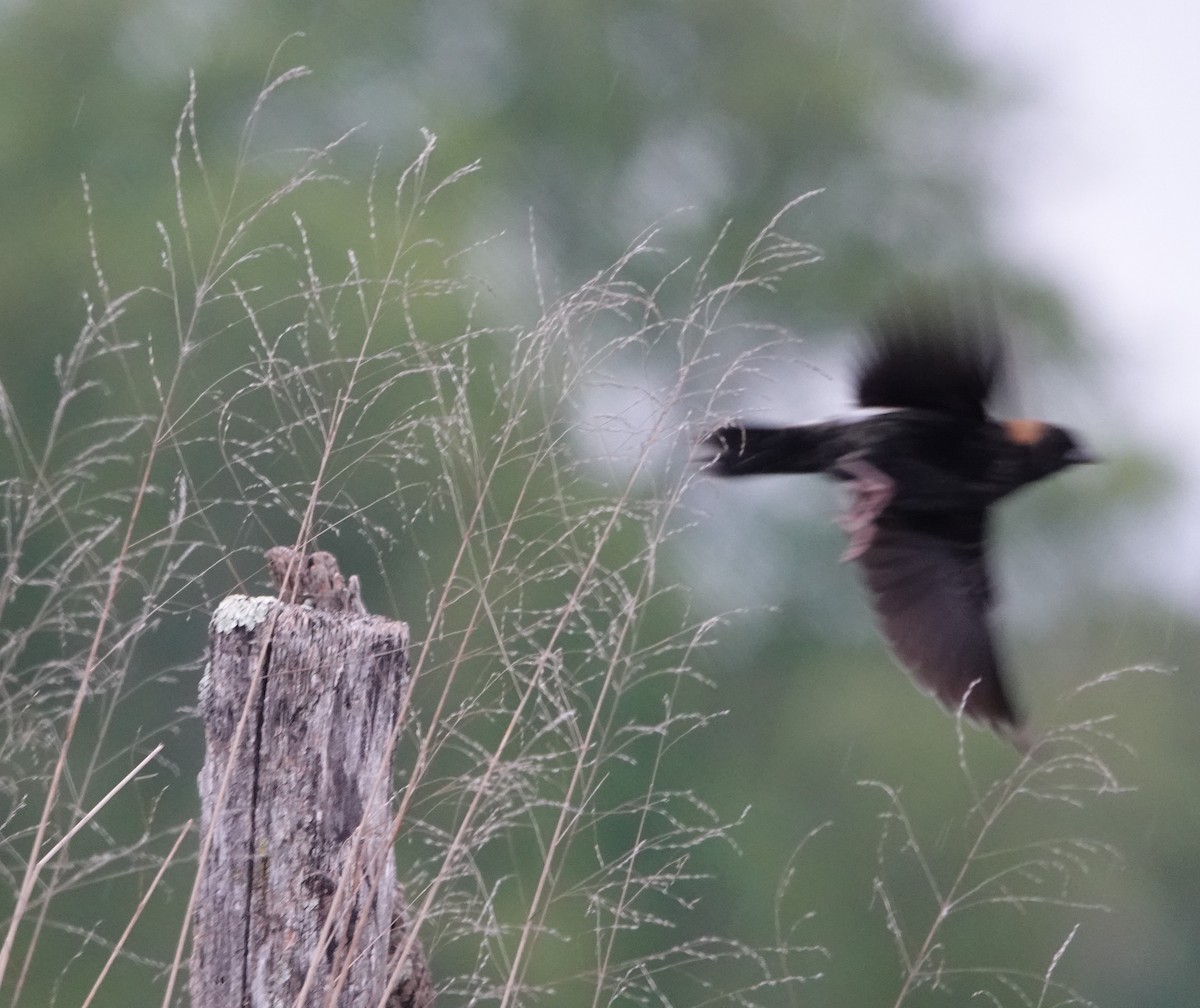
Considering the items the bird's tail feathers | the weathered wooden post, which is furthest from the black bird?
the weathered wooden post

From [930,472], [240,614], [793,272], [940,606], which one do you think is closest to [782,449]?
[930,472]

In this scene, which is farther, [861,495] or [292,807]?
[861,495]

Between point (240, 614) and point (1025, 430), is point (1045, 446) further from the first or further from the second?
point (240, 614)

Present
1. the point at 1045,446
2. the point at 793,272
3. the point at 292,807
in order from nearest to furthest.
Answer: the point at 292,807 < the point at 1045,446 < the point at 793,272

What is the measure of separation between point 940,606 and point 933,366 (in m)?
0.50

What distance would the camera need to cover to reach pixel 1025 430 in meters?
3.29

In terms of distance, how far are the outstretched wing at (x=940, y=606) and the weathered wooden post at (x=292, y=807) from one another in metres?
1.82

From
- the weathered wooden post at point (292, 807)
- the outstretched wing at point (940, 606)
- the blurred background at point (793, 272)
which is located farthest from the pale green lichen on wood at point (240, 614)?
the blurred background at point (793, 272)

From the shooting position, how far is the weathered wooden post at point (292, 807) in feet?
5.23

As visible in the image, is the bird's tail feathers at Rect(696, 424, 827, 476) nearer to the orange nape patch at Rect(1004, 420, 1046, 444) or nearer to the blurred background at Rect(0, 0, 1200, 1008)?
the orange nape patch at Rect(1004, 420, 1046, 444)

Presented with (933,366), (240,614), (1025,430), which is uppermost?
(933,366)

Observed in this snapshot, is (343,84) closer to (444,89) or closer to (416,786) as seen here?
(444,89)

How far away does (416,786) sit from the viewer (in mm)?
1628

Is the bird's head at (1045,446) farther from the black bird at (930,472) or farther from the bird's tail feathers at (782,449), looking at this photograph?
the bird's tail feathers at (782,449)
